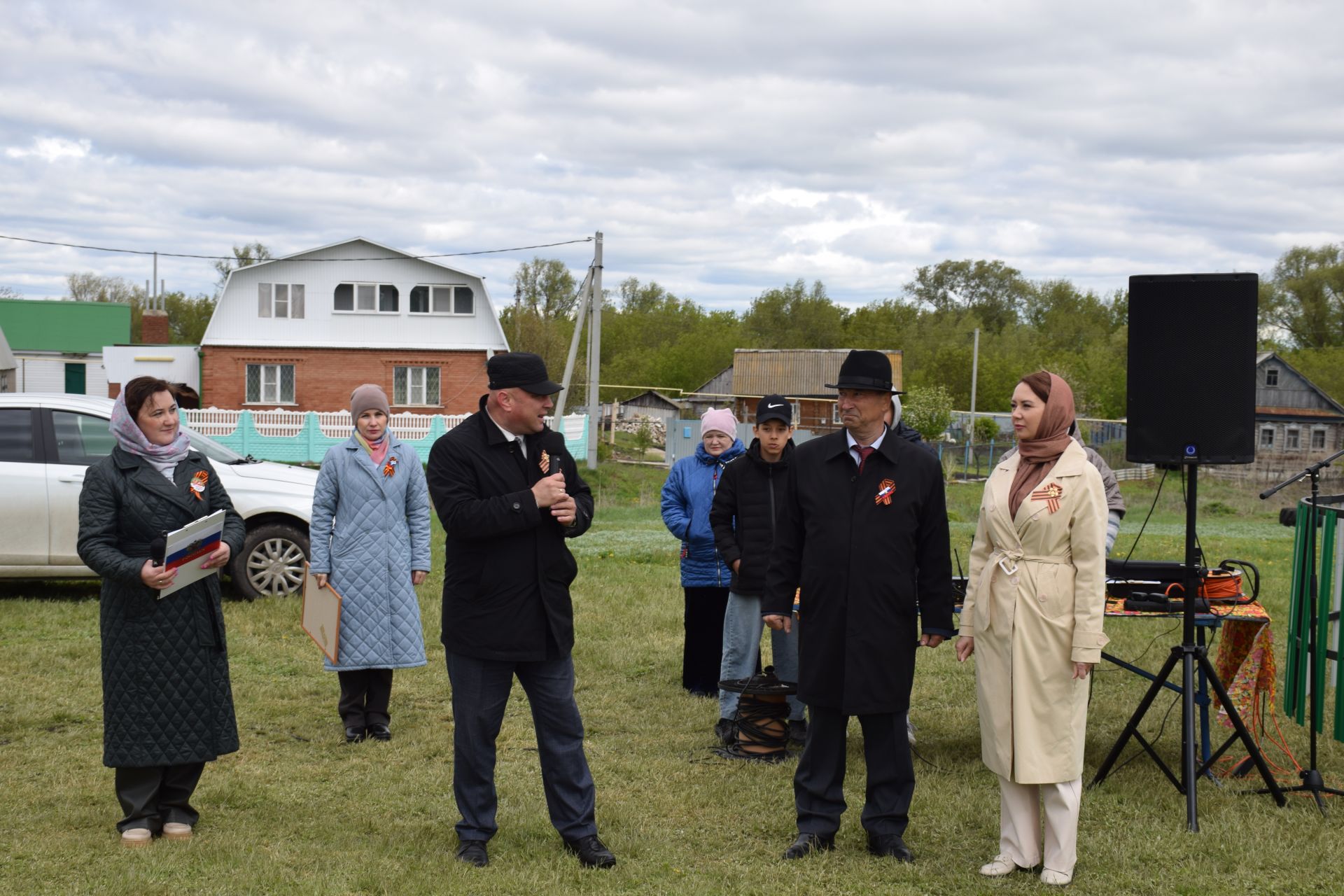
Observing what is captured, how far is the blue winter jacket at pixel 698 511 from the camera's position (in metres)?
7.32

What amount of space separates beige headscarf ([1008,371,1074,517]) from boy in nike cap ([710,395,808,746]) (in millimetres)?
1969

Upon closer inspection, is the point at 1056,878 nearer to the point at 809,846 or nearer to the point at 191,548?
the point at 809,846

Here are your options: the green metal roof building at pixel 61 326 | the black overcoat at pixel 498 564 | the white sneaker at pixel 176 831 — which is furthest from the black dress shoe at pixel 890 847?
the green metal roof building at pixel 61 326

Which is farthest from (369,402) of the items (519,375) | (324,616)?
(519,375)

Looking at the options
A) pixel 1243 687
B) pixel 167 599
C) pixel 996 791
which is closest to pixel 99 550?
pixel 167 599

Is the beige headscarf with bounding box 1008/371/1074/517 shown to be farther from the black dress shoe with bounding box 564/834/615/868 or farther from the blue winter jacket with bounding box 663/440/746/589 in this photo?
the blue winter jacket with bounding box 663/440/746/589

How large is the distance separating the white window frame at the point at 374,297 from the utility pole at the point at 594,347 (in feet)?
41.4

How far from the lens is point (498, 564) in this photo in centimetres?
450

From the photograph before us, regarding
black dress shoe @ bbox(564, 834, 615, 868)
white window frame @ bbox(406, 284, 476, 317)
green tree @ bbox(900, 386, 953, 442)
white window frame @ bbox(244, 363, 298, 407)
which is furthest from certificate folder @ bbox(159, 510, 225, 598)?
green tree @ bbox(900, 386, 953, 442)

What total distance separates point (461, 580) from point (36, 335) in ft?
190

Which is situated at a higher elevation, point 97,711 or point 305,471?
point 305,471

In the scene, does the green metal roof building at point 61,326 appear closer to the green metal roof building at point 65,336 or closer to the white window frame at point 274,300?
the green metal roof building at point 65,336

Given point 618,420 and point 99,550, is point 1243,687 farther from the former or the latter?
point 618,420

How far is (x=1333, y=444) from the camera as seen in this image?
5888 centimetres
